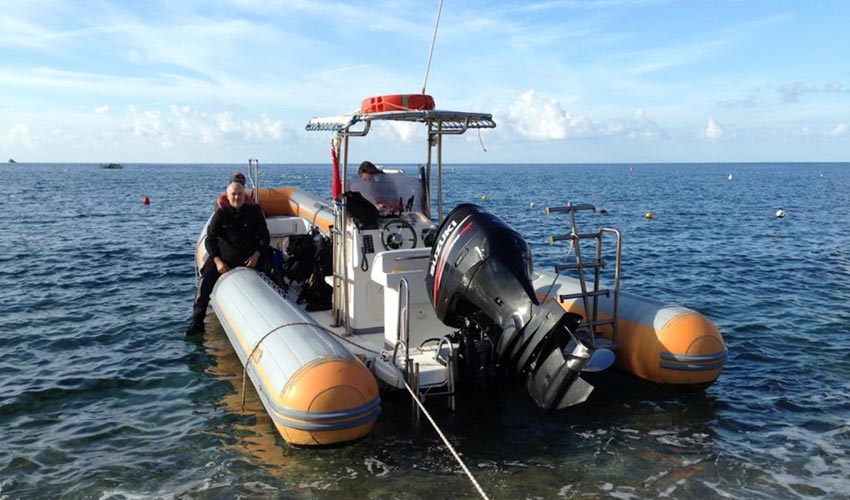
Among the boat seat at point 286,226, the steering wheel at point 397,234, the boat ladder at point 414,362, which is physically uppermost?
the steering wheel at point 397,234

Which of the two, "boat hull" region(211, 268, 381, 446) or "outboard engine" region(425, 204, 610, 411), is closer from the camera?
"boat hull" region(211, 268, 381, 446)

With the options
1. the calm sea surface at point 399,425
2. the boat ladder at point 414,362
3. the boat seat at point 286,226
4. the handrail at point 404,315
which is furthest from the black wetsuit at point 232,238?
the boat ladder at point 414,362

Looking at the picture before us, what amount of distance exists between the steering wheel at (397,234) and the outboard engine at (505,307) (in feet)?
3.24

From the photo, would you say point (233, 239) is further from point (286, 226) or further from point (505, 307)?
point (505, 307)

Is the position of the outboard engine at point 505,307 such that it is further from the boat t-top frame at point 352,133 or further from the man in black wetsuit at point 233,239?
the man in black wetsuit at point 233,239

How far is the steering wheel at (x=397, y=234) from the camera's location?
7655 millimetres

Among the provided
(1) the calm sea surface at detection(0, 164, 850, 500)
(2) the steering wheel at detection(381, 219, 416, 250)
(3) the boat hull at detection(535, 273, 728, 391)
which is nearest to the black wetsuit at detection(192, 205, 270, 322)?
(1) the calm sea surface at detection(0, 164, 850, 500)

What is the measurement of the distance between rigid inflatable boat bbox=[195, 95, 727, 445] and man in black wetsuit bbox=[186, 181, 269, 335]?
42 cm

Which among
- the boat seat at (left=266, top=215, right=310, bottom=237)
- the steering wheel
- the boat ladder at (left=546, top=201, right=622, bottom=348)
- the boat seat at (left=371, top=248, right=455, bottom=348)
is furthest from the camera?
the boat seat at (left=266, top=215, right=310, bottom=237)

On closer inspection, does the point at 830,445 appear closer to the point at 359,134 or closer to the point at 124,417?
the point at 359,134

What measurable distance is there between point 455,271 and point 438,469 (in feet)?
5.80

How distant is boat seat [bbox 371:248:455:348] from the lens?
6957 millimetres

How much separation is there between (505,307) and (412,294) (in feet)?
4.15

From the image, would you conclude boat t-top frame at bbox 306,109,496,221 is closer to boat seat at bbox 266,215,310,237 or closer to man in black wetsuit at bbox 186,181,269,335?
man in black wetsuit at bbox 186,181,269,335
